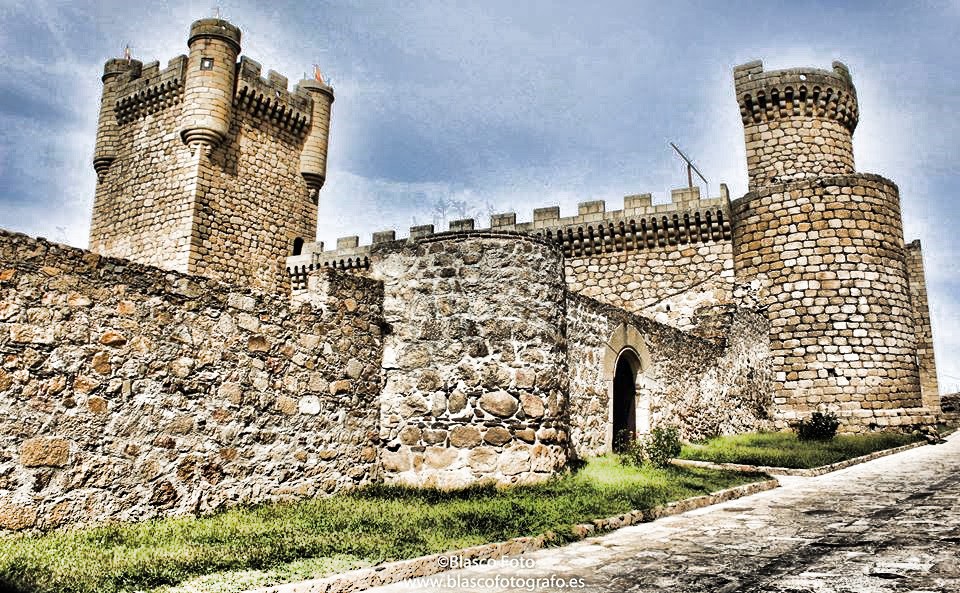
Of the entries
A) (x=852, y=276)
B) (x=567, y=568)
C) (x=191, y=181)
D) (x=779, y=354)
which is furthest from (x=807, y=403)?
(x=191, y=181)

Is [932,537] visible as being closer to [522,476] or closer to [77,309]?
[522,476]

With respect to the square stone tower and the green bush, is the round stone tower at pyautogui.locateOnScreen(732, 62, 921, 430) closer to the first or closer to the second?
the green bush

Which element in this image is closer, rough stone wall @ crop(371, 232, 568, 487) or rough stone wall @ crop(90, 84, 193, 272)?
rough stone wall @ crop(371, 232, 568, 487)

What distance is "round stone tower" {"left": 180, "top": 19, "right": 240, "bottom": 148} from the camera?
2152 cm

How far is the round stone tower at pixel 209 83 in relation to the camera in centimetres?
2152

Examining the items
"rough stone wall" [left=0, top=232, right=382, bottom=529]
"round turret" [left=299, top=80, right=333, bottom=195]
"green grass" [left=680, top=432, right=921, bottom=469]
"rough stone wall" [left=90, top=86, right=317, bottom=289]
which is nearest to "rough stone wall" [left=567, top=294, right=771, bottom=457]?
"green grass" [left=680, top=432, right=921, bottom=469]

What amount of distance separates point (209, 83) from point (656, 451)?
63.2ft

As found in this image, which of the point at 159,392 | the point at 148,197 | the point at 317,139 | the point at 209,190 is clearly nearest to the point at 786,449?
the point at 159,392

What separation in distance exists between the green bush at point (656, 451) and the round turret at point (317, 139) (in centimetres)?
1943

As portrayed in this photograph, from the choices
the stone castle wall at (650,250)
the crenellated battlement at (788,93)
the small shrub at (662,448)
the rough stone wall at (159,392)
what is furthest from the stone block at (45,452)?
the crenellated battlement at (788,93)

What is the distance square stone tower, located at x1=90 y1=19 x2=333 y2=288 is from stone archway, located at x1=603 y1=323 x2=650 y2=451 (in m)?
14.8

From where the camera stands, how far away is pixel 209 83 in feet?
71.3

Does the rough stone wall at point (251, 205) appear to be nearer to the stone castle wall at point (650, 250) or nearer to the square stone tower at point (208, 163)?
the square stone tower at point (208, 163)

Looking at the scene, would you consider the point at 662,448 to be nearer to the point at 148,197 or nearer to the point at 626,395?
the point at 626,395
